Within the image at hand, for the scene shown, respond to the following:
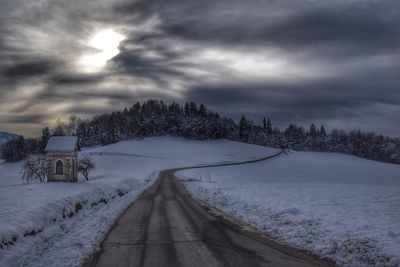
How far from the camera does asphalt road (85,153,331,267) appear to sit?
9930 mm

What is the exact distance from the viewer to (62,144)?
46.3 m

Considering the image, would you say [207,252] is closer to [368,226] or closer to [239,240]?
[239,240]

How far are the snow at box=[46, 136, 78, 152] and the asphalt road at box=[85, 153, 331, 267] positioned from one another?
3090 cm

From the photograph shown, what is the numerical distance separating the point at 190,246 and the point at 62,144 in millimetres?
38363

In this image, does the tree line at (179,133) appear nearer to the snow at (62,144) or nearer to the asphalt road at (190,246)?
the snow at (62,144)

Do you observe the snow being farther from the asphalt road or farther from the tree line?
the tree line

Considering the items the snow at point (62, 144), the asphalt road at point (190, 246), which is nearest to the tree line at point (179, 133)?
the snow at point (62, 144)

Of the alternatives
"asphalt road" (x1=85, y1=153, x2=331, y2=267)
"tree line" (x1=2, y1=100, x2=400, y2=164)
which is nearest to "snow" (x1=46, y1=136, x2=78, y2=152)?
"asphalt road" (x1=85, y1=153, x2=331, y2=267)

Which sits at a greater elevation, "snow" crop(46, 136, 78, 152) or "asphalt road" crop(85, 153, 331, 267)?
"snow" crop(46, 136, 78, 152)

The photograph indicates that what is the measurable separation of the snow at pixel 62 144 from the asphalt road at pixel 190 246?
30.9 metres

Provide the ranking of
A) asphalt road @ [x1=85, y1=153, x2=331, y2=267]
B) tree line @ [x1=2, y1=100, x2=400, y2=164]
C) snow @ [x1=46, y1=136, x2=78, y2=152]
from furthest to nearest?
tree line @ [x1=2, y1=100, x2=400, y2=164] → snow @ [x1=46, y1=136, x2=78, y2=152] → asphalt road @ [x1=85, y1=153, x2=331, y2=267]

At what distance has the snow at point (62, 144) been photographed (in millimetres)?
45688

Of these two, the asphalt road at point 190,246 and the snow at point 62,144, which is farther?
the snow at point 62,144

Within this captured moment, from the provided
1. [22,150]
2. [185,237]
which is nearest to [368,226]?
[185,237]
